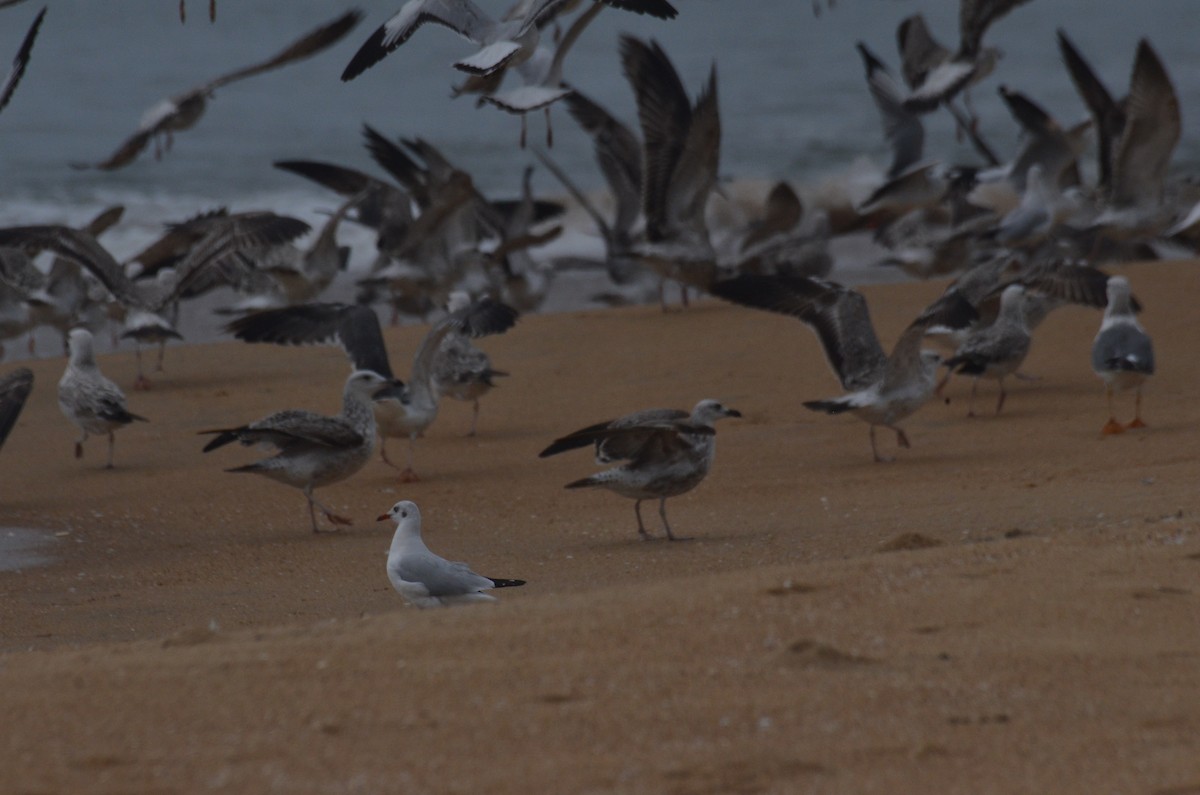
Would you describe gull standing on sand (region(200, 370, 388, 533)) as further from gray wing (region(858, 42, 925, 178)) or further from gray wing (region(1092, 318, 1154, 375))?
gray wing (region(858, 42, 925, 178))

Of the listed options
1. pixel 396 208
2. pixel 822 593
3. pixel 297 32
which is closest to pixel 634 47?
pixel 396 208

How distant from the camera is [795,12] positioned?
162 feet

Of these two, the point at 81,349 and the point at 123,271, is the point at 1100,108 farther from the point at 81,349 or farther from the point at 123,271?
the point at 81,349

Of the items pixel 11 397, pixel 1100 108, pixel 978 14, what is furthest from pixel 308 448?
pixel 978 14

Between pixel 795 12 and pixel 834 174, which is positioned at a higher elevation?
pixel 795 12

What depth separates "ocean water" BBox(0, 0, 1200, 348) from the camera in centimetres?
2817

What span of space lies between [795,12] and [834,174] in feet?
70.2

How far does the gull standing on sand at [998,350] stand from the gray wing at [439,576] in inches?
207

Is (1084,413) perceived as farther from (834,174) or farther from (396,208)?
(834,174)

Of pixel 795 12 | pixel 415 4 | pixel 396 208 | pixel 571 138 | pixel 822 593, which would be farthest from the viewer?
pixel 795 12

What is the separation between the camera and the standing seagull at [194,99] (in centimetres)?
1135

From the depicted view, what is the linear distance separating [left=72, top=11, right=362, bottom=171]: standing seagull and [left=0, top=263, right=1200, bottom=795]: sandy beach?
243 cm

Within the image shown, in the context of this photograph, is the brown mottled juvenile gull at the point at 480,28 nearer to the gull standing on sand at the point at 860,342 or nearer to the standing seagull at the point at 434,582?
the gull standing on sand at the point at 860,342

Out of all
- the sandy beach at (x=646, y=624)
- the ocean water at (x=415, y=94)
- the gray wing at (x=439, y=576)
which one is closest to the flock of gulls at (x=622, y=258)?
the gray wing at (x=439, y=576)
